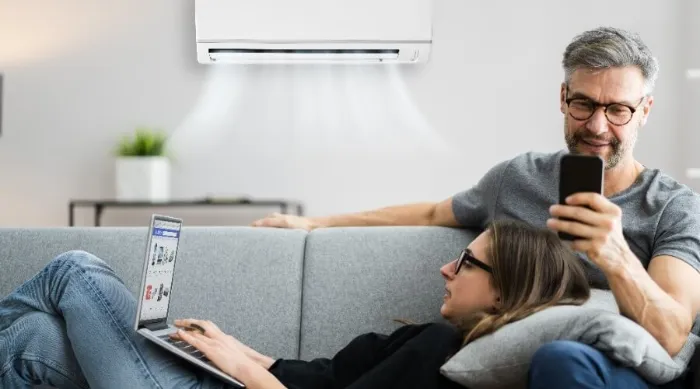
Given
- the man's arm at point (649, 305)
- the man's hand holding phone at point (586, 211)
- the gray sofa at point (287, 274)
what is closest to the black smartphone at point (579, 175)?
the man's hand holding phone at point (586, 211)

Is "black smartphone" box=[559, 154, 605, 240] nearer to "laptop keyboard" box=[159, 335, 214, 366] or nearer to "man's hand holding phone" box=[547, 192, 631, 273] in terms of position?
"man's hand holding phone" box=[547, 192, 631, 273]

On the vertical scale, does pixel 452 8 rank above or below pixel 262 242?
above

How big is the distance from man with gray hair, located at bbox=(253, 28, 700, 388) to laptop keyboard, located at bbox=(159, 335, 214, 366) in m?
0.69

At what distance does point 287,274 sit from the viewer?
228cm

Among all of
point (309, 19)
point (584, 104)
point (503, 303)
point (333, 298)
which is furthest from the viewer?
point (309, 19)

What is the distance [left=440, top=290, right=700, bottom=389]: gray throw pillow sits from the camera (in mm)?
1460

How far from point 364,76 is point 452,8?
2.06 ft

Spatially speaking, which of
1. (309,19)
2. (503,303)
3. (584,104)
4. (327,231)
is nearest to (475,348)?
(503,303)

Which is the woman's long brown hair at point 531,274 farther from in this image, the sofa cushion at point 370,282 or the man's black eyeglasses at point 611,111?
the sofa cushion at point 370,282

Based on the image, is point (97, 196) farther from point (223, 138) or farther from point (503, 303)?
point (503, 303)

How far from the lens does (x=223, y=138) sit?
5000 mm

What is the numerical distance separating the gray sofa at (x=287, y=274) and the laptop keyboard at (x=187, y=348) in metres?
0.41

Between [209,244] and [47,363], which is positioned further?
[209,244]

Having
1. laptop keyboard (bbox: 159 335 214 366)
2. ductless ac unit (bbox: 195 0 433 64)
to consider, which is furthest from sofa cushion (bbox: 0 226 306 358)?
ductless ac unit (bbox: 195 0 433 64)
